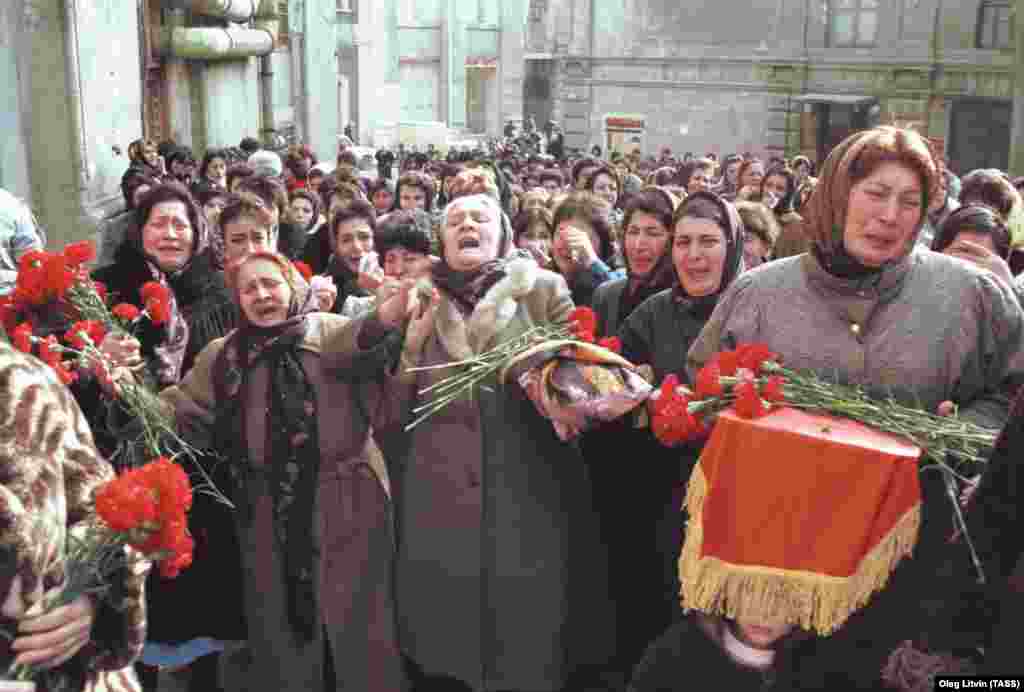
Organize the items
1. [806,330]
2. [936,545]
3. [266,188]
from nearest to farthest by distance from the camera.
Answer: [936,545] → [806,330] → [266,188]

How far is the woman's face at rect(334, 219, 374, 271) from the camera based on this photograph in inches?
217

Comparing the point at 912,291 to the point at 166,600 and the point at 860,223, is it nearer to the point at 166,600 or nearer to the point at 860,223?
the point at 860,223

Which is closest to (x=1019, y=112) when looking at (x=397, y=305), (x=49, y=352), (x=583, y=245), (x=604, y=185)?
(x=604, y=185)

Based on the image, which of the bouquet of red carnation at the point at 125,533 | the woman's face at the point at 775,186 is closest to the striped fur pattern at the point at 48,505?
the bouquet of red carnation at the point at 125,533

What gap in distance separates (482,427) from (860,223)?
141 cm

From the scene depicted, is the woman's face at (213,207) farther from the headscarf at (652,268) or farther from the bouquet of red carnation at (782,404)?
the bouquet of red carnation at (782,404)

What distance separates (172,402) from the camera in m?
3.66

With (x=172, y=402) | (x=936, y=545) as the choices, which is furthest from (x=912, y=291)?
(x=172, y=402)

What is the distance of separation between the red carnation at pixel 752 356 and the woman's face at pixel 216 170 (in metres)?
7.69

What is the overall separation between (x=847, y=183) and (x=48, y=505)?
2072 mm

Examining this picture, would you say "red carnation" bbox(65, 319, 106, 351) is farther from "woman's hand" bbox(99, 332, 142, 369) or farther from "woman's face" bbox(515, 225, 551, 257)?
"woman's face" bbox(515, 225, 551, 257)

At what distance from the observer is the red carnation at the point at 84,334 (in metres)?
3.45

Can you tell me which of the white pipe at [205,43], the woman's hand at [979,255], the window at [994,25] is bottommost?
the woman's hand at [979,255]

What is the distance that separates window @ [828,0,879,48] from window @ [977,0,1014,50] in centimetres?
212
